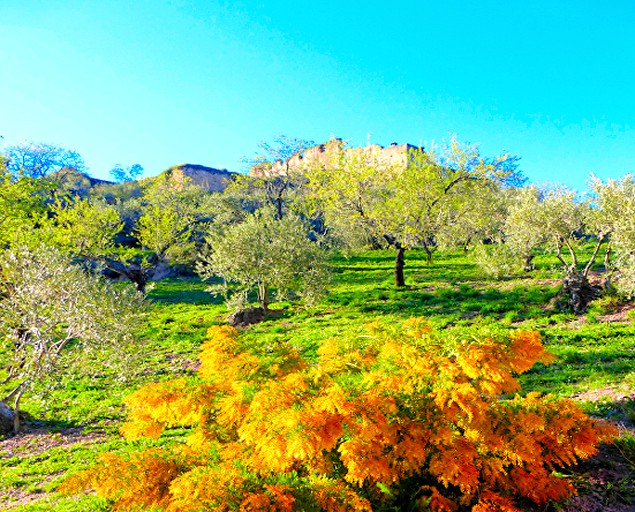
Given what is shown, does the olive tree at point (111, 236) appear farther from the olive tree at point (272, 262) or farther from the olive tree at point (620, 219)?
the olive tree at point (620, 219)

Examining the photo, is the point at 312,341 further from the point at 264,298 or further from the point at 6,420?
the point at 6,420

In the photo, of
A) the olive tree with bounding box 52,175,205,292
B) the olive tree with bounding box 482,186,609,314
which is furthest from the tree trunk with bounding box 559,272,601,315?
the olive tree with bounding box 52,175,205,292

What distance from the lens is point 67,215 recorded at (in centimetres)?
Answer: 3522

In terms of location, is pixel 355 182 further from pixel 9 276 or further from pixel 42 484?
pixel 42 484

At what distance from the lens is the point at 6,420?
15.2m

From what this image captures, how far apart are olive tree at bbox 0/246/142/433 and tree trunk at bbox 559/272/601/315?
22919 millimetres

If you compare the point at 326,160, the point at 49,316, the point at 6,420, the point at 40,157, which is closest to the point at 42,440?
the point at 6,420

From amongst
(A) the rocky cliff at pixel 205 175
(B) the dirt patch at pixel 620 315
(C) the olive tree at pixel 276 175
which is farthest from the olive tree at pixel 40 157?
(B) the dirt patch at pixel 620 315

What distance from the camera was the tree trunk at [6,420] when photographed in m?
15.0

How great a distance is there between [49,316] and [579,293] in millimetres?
26441

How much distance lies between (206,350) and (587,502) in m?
8.69

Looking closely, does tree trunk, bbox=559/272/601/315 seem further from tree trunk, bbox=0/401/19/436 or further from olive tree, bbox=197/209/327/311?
tree trunk, bbox=0/401/19/436

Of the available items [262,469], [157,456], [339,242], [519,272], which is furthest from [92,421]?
[339,242]

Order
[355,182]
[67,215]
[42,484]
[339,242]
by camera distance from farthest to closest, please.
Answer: [339,242] < [67,215] < [355,182] < [42,484]
